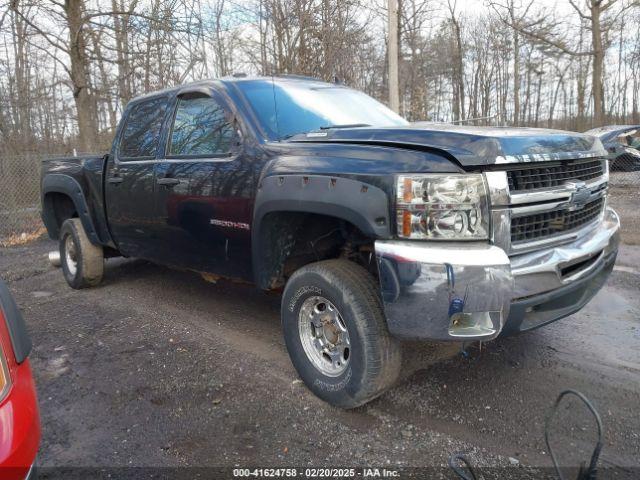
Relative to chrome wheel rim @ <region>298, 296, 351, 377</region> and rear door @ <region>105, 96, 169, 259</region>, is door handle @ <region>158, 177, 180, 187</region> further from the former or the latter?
chrome wheel rim @ <region>298, 296, 351, 377</region>

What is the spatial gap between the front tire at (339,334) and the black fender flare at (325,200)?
35 cm

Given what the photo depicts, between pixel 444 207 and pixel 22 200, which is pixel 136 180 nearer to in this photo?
pixel 444 207

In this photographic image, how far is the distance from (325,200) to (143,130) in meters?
2.54

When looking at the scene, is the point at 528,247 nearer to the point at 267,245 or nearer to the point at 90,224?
the point at 267,245

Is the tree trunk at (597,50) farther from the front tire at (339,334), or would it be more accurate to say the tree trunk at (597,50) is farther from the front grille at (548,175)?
the front tire at (339,334)

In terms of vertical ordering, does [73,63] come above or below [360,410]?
above

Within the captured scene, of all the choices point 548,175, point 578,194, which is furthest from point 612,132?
point 548,175

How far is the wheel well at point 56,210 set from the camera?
19.2ft

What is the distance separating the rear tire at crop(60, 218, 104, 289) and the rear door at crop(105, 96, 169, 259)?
0.60 metres

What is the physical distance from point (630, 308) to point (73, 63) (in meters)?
14.7

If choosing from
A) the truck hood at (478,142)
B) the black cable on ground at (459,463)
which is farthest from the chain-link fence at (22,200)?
the black cable on ground at (459,463)

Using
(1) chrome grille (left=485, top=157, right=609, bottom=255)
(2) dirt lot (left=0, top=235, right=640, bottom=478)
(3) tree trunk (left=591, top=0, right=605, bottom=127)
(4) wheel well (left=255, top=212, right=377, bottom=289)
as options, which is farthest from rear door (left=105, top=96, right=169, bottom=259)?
(3) tree trunk (left=591, top=0, right=605, bottom=127)

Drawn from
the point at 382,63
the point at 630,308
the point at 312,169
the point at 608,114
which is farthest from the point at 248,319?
the point at 608,114

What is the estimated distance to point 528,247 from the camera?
8.27 feet
